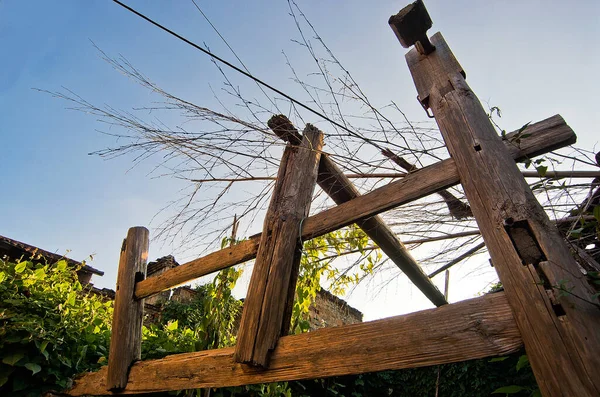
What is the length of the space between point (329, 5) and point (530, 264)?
68.9 inches

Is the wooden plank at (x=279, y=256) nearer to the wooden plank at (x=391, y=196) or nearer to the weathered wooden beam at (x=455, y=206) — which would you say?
the wooden plank at (x=391, y=196)

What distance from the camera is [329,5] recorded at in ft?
6.80

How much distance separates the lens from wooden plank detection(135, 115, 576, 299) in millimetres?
1242

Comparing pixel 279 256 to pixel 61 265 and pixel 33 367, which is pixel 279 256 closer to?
pixel 33 367

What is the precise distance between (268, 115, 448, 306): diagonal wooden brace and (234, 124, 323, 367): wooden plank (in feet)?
0.27

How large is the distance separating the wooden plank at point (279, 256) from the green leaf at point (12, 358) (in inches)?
67.4

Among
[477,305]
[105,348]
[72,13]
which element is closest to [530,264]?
[477,305]

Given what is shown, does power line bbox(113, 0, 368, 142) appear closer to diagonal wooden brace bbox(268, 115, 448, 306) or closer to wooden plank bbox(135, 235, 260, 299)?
diagonal wooden brace bbox(268, 115, 448, 306)

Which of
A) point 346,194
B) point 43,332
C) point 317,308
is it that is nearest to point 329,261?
point 346,194

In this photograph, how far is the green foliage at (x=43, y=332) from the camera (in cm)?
226

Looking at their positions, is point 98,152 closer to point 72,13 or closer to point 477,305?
point 72,13

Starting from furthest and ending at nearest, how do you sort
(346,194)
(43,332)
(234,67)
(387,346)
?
(43,332) → (346,194) → (234,67) → (387,346)

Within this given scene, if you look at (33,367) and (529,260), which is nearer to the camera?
(529,260)

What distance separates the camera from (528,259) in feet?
3.47
